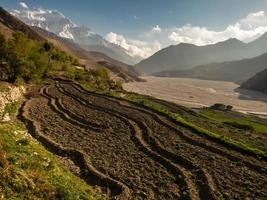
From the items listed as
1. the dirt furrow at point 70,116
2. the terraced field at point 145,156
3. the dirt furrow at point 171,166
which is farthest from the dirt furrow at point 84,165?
the dirt furrow at point 70,116

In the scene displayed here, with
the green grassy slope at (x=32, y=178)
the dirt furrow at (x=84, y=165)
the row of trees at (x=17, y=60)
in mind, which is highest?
the row of trees at (x=17, y=60)

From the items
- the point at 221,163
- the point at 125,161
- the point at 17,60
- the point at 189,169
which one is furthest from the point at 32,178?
the point at 17,60

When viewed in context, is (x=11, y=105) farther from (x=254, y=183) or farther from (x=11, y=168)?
(x=254, y=183)

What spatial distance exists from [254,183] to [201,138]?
11.8 metres

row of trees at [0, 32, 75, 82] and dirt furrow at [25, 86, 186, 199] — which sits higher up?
row of trees at [0, 32, 75, 82]

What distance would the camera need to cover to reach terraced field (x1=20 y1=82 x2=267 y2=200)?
71.3 ft

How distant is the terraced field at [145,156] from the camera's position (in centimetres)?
2172

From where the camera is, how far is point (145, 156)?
27.8 metres

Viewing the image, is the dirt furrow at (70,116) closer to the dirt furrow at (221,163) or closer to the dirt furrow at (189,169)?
the dirt furrow at (189,169)

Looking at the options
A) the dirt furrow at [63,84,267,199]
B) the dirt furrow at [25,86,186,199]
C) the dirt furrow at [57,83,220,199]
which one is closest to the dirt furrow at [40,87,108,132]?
the dirt furrow at [25,86,186,199]

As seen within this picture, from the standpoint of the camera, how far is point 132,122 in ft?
133

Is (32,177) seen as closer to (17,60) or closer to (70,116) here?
(70,116)

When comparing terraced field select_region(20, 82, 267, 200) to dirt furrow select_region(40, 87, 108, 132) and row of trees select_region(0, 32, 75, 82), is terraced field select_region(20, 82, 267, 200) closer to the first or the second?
dirt furrow select_region(40, 87, 108, 132)

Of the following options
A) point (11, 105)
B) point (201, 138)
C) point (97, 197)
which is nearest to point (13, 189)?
point (97, 197)
